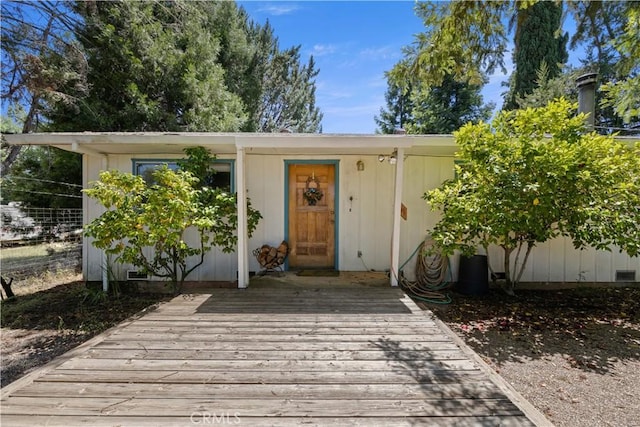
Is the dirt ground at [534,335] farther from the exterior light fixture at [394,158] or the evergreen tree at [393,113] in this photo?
the evergreen tree at [393,113]

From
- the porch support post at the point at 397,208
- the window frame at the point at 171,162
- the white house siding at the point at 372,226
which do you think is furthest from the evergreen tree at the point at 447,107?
the window frame at the point at 171,162

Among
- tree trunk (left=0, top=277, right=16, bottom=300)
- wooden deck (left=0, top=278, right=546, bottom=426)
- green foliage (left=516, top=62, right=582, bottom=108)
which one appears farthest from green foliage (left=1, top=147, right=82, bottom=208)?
green foliage (left=516, top=62, right=582, bottom=108)

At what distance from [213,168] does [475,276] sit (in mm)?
4526

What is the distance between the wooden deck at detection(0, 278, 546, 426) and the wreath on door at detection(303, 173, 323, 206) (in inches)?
87.4

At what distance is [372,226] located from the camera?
4.95 meters

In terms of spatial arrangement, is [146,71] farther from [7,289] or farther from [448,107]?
[448,107]

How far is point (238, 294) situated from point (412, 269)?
2.83 metres

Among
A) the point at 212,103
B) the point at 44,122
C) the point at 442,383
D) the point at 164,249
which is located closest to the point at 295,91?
the point at 212,103

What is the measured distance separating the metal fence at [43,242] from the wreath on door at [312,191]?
450 centimetres

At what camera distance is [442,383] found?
2.07m

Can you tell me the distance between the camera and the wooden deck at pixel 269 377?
1.74m

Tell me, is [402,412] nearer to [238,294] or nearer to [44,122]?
[238,294]

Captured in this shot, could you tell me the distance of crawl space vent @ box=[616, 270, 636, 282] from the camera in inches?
191

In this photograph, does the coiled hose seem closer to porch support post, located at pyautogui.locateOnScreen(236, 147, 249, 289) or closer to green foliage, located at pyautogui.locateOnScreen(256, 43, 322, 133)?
porch support post, located at pyautogui.locateOnScreen(236, 147, 249, 289)
